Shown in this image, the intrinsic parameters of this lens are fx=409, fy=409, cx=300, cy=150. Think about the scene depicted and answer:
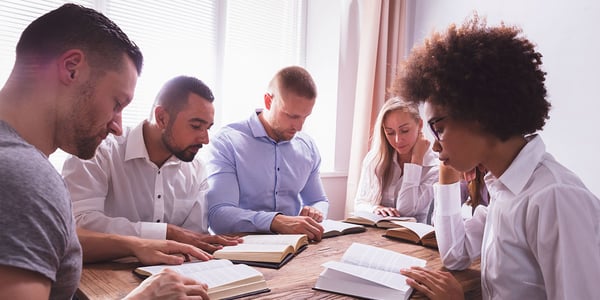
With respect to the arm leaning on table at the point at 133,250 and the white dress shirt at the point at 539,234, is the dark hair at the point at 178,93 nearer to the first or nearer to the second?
the arm leaning on table at the point at 133,250

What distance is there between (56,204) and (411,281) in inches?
33.4

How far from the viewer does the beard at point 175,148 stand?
1747mm

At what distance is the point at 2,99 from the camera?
0.78 meters

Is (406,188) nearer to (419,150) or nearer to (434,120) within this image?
(419,150)

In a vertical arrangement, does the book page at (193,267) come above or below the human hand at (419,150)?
below

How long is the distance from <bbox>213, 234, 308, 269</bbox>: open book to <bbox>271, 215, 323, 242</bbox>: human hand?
126mm

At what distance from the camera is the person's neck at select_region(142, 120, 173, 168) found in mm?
1766

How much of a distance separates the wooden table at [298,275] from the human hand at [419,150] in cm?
105

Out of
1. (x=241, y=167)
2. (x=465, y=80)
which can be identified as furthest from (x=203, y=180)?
(x=465, y=80)

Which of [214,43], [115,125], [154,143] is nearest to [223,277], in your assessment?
[115,125]

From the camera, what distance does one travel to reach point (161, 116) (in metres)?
1.80

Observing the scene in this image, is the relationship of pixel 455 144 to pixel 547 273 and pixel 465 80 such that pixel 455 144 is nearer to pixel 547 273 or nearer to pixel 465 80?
pixel 465 80

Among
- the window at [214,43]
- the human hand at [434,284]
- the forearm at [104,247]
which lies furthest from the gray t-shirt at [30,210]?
the window at [214,43]

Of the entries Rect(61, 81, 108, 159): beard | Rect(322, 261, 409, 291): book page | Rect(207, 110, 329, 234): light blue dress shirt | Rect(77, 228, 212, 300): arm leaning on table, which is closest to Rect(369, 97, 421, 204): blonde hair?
Rect(207, 110, 329, 234): light blue dress shirt
